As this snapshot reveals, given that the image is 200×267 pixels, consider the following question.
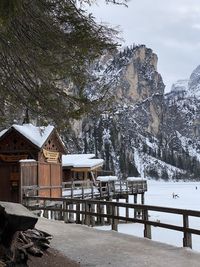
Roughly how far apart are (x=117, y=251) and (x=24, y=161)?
1626 centimetres

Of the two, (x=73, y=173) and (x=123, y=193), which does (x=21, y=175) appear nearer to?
(x=123, y=193)

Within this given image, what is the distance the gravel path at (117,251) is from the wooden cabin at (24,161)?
1320 centimetres

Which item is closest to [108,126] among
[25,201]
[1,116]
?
[25,201]

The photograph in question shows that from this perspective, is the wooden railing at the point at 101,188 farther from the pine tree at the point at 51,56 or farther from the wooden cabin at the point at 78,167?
the pine tree at the point at 51,56

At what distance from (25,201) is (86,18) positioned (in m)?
16.7

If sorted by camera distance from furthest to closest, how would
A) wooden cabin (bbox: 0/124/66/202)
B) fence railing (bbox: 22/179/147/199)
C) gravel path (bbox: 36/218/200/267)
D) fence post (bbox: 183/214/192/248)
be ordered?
wooden cabin (bbox: 0/124/66/202), fence railing (bbox: 22/179/147/199), fence post (bbox: 183/214/192/248), gravel path (bbox: 36/218/200/267)

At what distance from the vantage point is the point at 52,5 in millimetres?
7883

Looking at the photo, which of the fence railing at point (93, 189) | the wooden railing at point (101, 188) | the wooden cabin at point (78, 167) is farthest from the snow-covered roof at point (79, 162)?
the fence railing at point (93, 189)

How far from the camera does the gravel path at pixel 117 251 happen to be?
926cm

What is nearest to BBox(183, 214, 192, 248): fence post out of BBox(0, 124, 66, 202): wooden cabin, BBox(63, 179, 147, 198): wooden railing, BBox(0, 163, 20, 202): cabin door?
BBox(0, 124, 66, 202): wooden cabin

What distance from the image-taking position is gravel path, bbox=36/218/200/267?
9258 mm

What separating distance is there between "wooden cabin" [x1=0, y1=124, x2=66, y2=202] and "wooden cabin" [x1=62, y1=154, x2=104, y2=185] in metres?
13.8

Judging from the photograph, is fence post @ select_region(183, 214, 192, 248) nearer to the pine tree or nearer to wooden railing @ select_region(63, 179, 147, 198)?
the pine tree

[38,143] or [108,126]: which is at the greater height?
[108,126]
